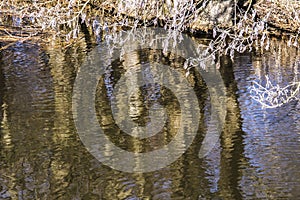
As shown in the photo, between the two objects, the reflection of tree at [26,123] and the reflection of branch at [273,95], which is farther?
the reflection of branch at [273,95]

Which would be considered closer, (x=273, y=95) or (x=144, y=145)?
(x=273, y=95)

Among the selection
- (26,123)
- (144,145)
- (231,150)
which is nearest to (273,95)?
(231,150)

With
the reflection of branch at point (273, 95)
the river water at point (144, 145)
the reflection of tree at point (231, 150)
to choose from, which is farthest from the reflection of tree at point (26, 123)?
the reflection of branch at point (273, 95)

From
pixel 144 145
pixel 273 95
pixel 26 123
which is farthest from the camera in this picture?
pixel 26 123

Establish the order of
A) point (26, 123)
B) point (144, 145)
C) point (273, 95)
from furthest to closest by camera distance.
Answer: point (26, 123), point (144, 145), point (273, 95)

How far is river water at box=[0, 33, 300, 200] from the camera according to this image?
18.0 feet

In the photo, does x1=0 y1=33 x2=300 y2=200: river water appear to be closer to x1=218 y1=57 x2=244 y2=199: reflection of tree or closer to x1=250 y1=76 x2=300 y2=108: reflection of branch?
x1=218 y1=57 x2=244 y2=199: reflection of tree

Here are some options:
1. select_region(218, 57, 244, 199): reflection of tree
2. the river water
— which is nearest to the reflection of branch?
the river water

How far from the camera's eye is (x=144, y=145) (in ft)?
21.7

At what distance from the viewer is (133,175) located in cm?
582

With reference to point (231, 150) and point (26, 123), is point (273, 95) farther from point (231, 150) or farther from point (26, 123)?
point (26, 123)

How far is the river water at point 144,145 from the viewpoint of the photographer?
550 centimetres

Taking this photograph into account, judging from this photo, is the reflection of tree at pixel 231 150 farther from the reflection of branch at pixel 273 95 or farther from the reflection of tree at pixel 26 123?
the reflection of tree at pixel 26 123

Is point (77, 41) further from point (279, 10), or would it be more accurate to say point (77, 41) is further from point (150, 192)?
point (150, 192)
